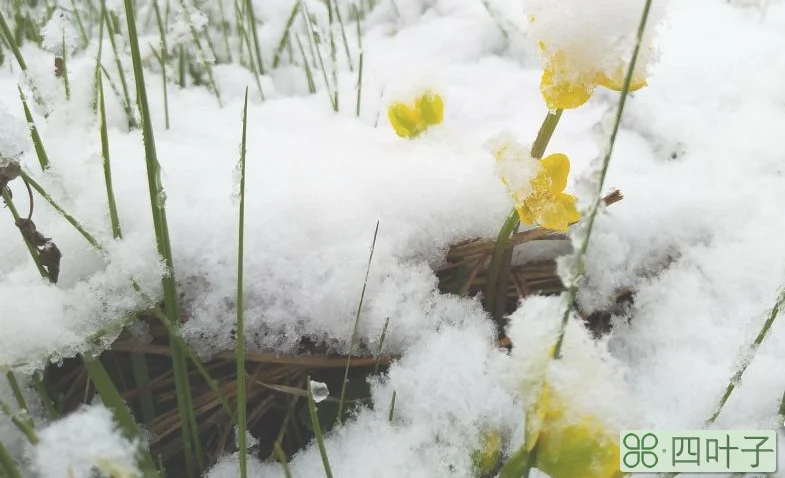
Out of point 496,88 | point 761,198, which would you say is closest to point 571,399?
point 761,198

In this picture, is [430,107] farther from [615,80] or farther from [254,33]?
[254,33]

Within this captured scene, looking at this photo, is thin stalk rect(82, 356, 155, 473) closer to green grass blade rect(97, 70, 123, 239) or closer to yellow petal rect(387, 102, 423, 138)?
green grass blade rect(97, 70, 123, 239)

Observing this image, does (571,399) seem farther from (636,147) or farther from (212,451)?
(636,147)

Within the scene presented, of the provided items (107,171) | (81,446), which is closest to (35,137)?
(107,171)

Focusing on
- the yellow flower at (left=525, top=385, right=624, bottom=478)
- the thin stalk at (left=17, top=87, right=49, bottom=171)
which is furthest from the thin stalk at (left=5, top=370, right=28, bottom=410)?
the yellow flower at (left=525, top=385, right=624, bottom=478)

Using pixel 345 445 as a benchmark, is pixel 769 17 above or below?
above
